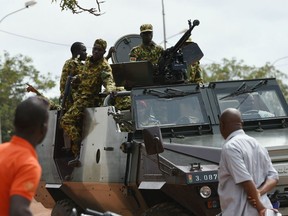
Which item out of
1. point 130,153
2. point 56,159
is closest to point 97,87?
point 56,159

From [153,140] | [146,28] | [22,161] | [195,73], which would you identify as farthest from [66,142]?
[22,161]

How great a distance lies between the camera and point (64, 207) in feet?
39.2

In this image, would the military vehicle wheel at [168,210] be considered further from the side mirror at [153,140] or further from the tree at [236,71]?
the tree at [236,71]

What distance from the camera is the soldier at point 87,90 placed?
11.1 m

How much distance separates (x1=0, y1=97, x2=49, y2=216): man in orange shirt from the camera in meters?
4.35

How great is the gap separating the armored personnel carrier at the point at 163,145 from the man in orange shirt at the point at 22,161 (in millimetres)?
3529

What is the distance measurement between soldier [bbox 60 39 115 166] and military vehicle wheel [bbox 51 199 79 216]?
93 cm

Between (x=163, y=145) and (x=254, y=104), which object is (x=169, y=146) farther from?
(x=254, y=104)

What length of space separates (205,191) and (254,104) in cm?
A: 224

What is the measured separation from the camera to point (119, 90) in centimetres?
1115

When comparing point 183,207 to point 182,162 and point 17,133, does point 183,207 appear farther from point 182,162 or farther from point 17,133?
point 17,133

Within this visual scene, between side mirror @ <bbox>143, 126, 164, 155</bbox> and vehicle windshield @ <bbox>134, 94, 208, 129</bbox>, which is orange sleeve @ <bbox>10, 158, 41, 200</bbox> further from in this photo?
vehicle windshield @ <bbox>134, 94, 208, 129</bbox>

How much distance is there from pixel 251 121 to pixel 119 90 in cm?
199

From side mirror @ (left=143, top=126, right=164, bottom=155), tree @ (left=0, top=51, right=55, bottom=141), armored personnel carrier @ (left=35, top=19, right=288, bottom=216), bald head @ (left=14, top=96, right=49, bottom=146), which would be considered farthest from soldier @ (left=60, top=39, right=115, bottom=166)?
tree @ (left=0, top=51, right=55, bottom=141)
